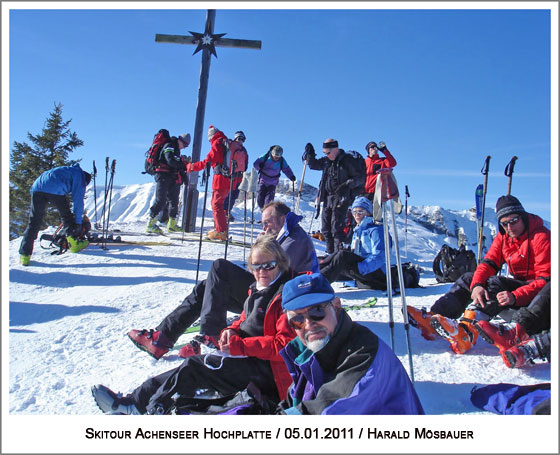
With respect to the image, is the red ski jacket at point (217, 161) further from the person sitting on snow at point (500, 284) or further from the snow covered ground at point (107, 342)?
the person sitting on snow at point (500, 284)

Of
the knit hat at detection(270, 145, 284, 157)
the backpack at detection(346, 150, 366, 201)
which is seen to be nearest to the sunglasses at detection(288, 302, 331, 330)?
the backpack at detection(346, 150, 366, 201)

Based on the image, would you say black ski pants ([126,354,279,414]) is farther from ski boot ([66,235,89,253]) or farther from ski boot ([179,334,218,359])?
ski boot ([66,235,89,253])

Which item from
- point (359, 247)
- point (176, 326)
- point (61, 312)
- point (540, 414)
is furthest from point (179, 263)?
point (540, 414)

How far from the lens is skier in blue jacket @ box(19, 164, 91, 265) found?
6344 millimetres

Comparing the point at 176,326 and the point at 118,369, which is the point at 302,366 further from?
the point at 118,369

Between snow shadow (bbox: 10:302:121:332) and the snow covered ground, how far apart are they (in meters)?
0.01

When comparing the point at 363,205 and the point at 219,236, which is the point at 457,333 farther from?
the point at 219,236

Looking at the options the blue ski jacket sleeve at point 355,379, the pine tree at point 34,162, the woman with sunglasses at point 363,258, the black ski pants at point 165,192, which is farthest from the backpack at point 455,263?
the pine tree at point 34,162

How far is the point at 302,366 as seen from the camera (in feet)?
6.42

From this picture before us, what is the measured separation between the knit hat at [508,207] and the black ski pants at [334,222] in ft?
11.2

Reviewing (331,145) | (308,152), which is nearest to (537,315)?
(331,145)

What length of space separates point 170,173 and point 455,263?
251 inches

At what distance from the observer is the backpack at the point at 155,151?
355 inches

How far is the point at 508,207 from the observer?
345 centimetres
